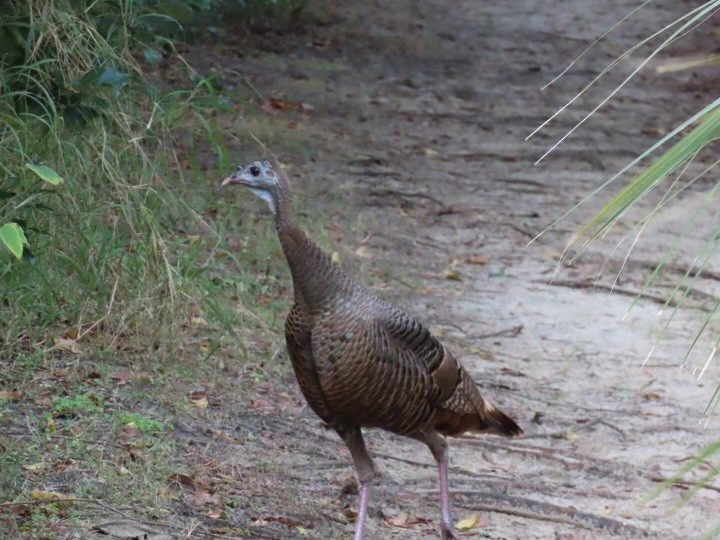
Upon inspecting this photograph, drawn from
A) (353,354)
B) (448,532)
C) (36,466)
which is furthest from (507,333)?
(36,466)

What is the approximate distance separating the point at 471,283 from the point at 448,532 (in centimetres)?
332

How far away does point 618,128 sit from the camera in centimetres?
1105

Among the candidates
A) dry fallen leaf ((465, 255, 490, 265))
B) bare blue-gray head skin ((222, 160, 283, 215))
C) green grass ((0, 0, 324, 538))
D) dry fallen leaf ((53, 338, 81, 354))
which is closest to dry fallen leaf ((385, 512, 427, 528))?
green grass ((0, 0, 324, 538))

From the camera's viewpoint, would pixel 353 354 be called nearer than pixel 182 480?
Yes

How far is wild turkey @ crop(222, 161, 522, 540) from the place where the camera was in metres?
3.72

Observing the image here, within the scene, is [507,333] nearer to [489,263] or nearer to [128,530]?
[489,263]

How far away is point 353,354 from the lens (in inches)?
146

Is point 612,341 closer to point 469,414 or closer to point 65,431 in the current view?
point 469,414

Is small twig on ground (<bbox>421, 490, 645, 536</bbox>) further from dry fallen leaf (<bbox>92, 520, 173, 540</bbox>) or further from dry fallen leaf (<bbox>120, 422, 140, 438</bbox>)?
dry fallen leaf (<bbox>92, 520, 173, 540</bbox>)

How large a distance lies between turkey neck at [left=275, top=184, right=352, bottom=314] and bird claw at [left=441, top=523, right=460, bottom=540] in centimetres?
100

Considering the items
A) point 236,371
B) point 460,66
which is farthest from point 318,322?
point 460,66

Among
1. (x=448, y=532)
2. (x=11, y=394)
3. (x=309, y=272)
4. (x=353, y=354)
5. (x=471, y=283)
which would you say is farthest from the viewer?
(x=471, y=283)

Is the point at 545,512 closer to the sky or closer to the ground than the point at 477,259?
closer to the sky

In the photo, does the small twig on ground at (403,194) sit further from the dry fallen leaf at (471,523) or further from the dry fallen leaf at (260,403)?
the dry fallen leaf at (471,523)
